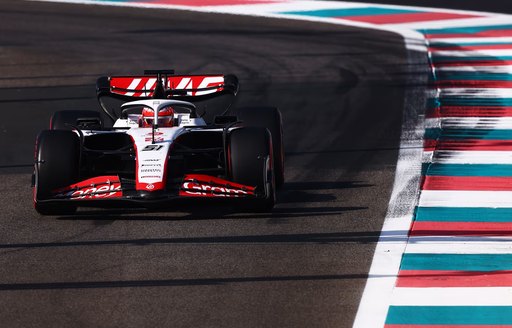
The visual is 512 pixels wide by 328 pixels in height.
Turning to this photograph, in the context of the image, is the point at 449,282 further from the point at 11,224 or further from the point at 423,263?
the point at 11,224

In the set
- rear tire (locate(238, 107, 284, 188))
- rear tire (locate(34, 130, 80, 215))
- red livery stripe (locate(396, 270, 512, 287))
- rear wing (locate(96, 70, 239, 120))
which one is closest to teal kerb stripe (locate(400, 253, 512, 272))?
red livery stripe (locate(396, 270, 512, 287))

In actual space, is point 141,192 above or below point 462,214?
above

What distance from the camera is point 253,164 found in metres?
12.6

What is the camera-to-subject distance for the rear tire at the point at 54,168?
12414 mm

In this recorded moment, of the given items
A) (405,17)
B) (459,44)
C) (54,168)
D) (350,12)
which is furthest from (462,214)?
(350,12)

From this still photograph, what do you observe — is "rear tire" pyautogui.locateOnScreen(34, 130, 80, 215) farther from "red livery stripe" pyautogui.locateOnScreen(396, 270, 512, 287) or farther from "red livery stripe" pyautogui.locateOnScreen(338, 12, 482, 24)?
"red livery stripe" pyautogui.locateOnScreen(338, 12, 482, 24)

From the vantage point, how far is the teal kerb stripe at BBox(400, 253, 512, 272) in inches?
411

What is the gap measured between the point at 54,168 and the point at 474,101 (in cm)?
823

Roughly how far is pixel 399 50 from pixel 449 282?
47.1 ft

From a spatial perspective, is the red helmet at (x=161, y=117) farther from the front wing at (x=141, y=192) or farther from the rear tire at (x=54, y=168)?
the front wing at (x=141, y=192)

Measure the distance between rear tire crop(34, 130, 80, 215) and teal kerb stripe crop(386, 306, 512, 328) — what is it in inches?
164

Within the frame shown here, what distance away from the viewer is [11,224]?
12.3m

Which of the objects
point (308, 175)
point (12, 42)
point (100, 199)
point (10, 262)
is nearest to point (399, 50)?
point (12, 42)

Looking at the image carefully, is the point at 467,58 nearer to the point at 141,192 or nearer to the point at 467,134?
the point at 467,134
